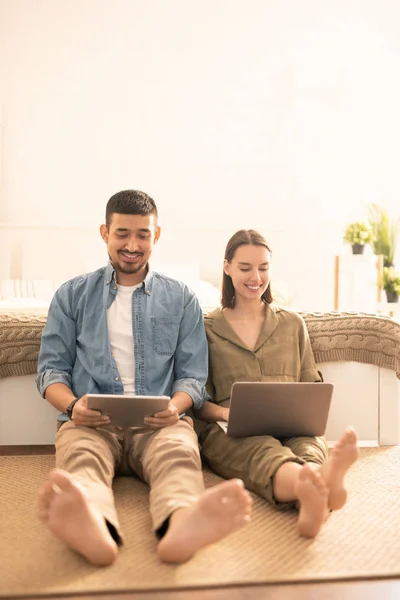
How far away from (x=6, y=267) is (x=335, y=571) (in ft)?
9.39

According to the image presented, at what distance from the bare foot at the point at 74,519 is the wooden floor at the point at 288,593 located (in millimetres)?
96

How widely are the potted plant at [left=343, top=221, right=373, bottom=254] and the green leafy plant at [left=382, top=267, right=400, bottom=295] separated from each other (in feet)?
0.65

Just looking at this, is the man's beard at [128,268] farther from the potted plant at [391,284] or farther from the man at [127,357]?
the potted plant at [391,284]

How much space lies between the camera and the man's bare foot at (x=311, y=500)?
1296mm

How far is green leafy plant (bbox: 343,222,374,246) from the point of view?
12.5 ft

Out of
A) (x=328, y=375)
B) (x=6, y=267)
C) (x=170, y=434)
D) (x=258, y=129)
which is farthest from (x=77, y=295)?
(x=258, y=129)

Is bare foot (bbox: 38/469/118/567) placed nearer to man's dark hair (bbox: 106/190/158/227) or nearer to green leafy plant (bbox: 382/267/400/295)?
man's dark hair (bbox: 106/190/158/227)

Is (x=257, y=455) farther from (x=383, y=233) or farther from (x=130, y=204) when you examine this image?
(x=383, y=233)

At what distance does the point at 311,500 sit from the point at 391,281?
8.96 ft

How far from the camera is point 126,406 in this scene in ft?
5.05

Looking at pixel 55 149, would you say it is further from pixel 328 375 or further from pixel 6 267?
pixel 328 375

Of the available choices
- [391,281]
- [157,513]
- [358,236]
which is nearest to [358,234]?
[358,236]

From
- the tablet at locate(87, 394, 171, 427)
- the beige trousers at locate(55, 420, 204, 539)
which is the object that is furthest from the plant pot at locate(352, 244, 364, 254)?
the tablet at locate(87, 394, 171, 427)

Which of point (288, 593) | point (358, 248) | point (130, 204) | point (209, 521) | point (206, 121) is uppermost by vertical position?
point (206, 121)
